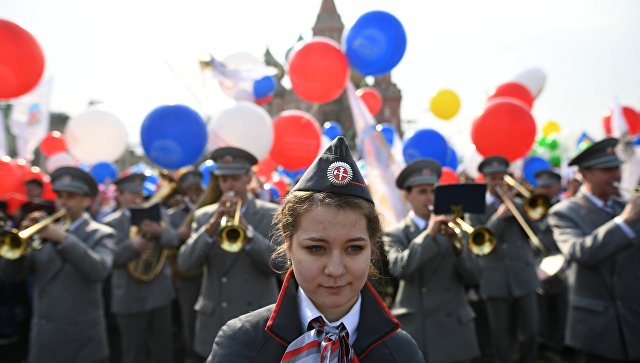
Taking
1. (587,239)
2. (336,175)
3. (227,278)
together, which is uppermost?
(336,175)

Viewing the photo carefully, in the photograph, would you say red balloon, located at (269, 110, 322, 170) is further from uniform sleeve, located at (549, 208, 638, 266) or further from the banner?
uniform sleeve, located at (549, 208, 638, 266)

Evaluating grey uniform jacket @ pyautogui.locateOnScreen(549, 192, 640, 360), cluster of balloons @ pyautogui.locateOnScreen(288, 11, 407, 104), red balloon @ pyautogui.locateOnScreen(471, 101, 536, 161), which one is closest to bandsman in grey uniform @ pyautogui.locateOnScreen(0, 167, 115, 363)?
cluster of balloons @ pyautogui.locateOnScreen(288, 11, 407, 104)

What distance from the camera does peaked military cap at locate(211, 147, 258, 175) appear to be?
14.9 ft

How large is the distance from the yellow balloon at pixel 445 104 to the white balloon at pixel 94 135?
19.3 feet

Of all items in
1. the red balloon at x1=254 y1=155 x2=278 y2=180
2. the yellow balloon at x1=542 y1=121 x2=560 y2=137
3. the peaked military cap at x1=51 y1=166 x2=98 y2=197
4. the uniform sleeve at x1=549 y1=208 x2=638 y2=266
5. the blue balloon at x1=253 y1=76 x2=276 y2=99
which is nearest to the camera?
the uniform sleeve at x1=549 y1=208 x2=638 y2=266

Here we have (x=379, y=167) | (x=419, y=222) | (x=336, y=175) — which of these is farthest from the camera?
(x=379, y=167)

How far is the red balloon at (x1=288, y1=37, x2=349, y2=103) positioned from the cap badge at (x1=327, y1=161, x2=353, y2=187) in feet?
17.3

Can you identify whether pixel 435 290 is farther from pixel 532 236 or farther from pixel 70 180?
pixel 70 180

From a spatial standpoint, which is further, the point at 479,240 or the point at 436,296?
the point at 479,240

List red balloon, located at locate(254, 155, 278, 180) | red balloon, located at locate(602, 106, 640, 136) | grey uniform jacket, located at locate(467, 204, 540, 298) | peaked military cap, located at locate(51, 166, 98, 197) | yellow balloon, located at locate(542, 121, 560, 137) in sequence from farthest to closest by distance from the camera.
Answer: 1. yellow balloon, located at locate(542, 121, 560, 137)
2. red balloon, located at locate(602, 106, 640, 136)
3. red balloon, located at locate(254, 155, 278, 180)
4. grey uniform jacket, located at locate(467, 204, 540, 298)
5. peaked military cap, located at locate(51, 166, 98, 197)

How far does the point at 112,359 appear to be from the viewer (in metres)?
6.91

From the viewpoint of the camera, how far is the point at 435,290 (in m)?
4.25

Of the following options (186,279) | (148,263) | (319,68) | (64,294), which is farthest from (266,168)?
(64,294)

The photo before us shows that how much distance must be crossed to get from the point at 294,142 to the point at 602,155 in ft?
13.6
